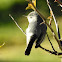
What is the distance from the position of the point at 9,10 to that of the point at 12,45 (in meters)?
1.39

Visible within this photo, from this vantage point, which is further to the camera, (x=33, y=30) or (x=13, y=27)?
(x=13, y=27)

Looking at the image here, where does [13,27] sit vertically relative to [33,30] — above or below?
above

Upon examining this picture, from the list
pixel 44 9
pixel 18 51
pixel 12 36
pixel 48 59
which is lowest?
pixel 48 59

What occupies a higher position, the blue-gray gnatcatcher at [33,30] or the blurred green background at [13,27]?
the blurred green background at [13,27]

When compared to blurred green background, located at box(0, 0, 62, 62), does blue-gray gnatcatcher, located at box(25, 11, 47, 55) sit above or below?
below

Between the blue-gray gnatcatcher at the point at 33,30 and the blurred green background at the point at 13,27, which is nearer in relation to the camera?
the blue-gray gnatcatcher at the point at 33,30

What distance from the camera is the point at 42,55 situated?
23.8ft

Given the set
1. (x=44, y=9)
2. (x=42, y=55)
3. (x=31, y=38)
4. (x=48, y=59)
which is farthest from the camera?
(x=44, y=9)

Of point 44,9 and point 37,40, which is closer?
point 37,40

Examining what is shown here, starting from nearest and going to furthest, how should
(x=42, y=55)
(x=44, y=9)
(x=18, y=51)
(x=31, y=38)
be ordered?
(x=31, y=38), (x=42, y=55), (x=18, y=51), (x=44, y=9)

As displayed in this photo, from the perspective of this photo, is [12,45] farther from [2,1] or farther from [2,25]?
[2,1]

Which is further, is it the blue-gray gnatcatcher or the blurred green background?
the blurred green background

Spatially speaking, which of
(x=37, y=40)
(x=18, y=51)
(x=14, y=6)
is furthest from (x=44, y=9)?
(x=37, y=40)

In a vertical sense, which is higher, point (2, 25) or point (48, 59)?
point (2, 25)
